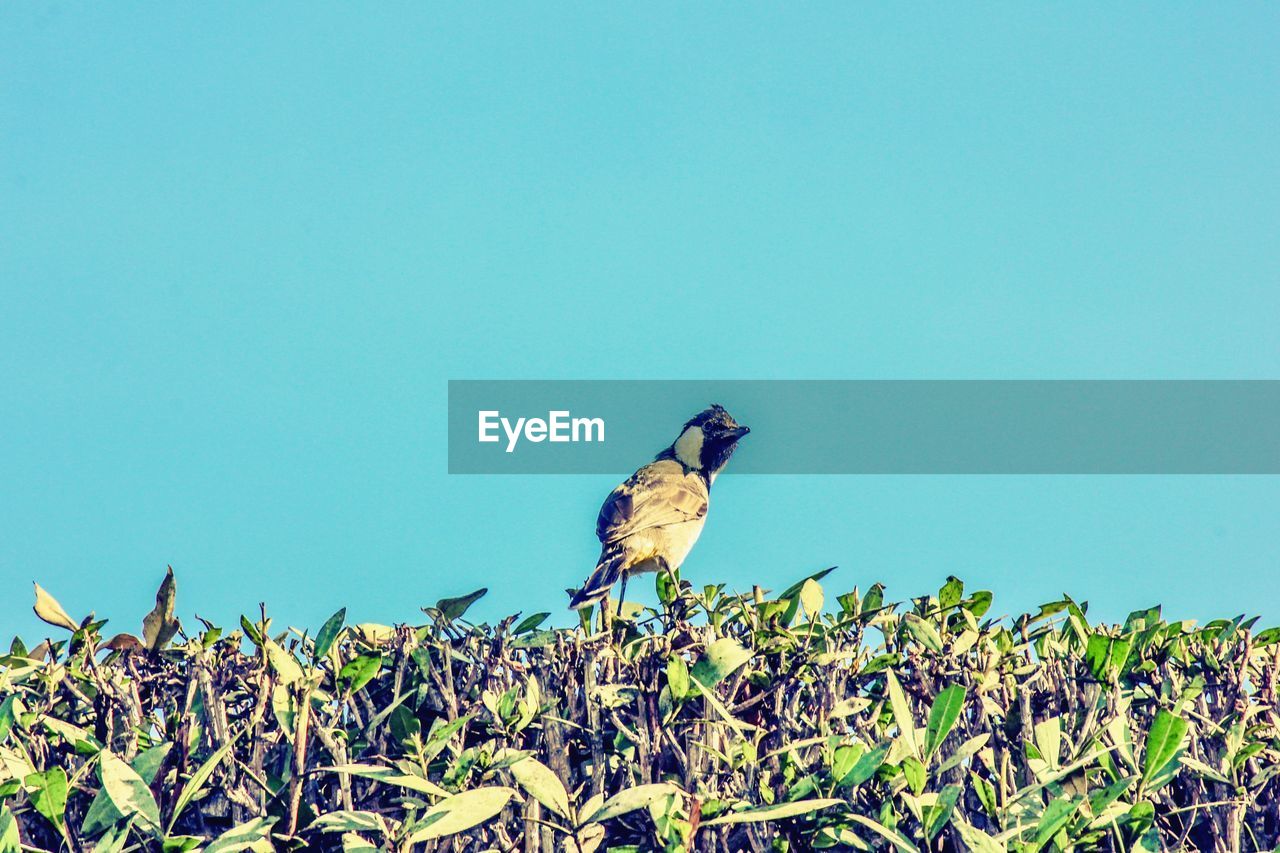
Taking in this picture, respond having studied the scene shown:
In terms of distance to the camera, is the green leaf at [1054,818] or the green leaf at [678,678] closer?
the green leaf at [1054,818]

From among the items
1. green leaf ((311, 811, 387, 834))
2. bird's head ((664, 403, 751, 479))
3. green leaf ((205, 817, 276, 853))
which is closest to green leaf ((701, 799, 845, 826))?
green leaf ((311, 811, 387, 834))

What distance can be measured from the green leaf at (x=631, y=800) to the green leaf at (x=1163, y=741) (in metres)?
1.31

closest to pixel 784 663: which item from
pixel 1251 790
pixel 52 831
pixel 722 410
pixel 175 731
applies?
pixel 1251 790

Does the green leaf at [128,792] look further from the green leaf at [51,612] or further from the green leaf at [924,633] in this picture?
the green leaf at [924,633]

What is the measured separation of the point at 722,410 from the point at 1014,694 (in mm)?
6579

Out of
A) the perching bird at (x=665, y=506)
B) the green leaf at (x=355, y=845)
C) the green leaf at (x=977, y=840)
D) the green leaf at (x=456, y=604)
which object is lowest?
the green leaf at (x=977, y=840)

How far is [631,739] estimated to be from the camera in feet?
10.4

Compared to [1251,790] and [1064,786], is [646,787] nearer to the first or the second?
[1064,786]

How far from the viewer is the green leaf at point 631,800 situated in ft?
9.74

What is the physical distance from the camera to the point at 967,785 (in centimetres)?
325

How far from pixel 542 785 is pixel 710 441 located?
276 inches

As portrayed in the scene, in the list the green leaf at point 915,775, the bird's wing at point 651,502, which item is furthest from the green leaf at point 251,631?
the bird's wing at point 651,502

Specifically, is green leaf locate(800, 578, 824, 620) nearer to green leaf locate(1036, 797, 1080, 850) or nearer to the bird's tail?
green leaf locate(1036, 797, 1080, 850)

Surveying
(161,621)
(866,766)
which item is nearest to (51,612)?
(161,621)
